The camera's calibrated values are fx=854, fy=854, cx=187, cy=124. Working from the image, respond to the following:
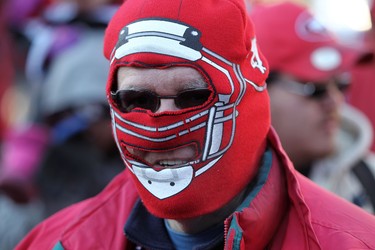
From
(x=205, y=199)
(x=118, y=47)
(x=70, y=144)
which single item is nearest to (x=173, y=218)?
(x=205, y=199)

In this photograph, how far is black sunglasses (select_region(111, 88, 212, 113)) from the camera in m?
2.73

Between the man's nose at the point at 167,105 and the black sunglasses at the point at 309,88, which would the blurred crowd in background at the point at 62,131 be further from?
the man's nose at the point at 167,105

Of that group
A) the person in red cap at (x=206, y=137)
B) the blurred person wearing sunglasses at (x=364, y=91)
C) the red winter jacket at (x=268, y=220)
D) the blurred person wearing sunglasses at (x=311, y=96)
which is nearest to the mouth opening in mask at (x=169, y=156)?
the person in red cap at (x=206, y=137)

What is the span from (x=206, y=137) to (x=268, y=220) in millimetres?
332

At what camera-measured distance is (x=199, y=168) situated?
277 cm

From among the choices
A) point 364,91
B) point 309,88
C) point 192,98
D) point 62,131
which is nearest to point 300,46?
point 309,88

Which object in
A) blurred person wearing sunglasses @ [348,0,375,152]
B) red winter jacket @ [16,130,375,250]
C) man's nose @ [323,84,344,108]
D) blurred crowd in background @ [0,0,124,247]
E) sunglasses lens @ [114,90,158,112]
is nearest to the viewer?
red winter jacket @ [16,130,375,250]

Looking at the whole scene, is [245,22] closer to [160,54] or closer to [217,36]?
[217,36]

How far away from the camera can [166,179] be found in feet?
9.06

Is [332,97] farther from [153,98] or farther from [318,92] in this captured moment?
[153,98]

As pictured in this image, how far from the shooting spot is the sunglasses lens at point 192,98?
273 cm

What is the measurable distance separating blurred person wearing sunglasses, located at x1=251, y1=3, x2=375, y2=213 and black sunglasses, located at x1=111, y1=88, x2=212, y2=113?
170 centimetres

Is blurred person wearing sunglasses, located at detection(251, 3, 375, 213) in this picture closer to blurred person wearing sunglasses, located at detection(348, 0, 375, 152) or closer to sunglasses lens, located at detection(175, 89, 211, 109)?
blurred person wearing sunglasses, located at detection(348, 0, 375, 152)

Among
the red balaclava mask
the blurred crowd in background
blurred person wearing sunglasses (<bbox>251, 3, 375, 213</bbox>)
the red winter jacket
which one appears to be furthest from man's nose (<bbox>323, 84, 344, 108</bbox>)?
the red balaclava mask
